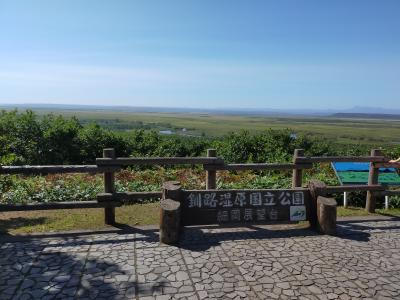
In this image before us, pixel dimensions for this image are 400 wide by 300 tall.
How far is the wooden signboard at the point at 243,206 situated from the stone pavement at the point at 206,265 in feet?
0.81

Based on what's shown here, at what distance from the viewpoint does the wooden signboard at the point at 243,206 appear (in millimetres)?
6230

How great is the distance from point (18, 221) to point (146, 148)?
460 inches

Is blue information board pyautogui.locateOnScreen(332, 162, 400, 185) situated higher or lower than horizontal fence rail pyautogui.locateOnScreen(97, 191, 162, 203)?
higher

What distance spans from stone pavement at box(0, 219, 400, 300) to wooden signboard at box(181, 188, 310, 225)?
0.81 ft

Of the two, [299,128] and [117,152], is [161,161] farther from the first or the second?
[299,128]

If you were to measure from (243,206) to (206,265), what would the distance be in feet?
5.69

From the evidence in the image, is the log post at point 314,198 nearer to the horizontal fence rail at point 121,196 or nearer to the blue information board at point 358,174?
the blue information board at point 358,174

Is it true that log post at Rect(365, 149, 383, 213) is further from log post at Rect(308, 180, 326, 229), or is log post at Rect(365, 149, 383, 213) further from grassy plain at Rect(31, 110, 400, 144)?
grassy plain at Rect(31, 110, 400, 144)

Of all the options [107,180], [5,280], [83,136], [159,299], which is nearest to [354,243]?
[159,299]

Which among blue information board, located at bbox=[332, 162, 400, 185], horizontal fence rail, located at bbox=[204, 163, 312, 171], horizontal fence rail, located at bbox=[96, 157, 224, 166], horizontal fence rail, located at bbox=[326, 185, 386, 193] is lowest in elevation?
horizontal fence rail, located at bbox=[326, 185, 386, 193]

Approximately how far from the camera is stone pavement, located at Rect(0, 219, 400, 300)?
4191mm

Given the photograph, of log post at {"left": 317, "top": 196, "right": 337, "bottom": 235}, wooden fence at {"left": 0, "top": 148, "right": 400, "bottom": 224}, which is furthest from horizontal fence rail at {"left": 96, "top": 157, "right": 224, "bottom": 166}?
log post at {"left": 317, "top": 196, "right": 337, "bottom": 235}

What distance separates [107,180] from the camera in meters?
6.49

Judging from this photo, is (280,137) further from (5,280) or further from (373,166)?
(5,280)
